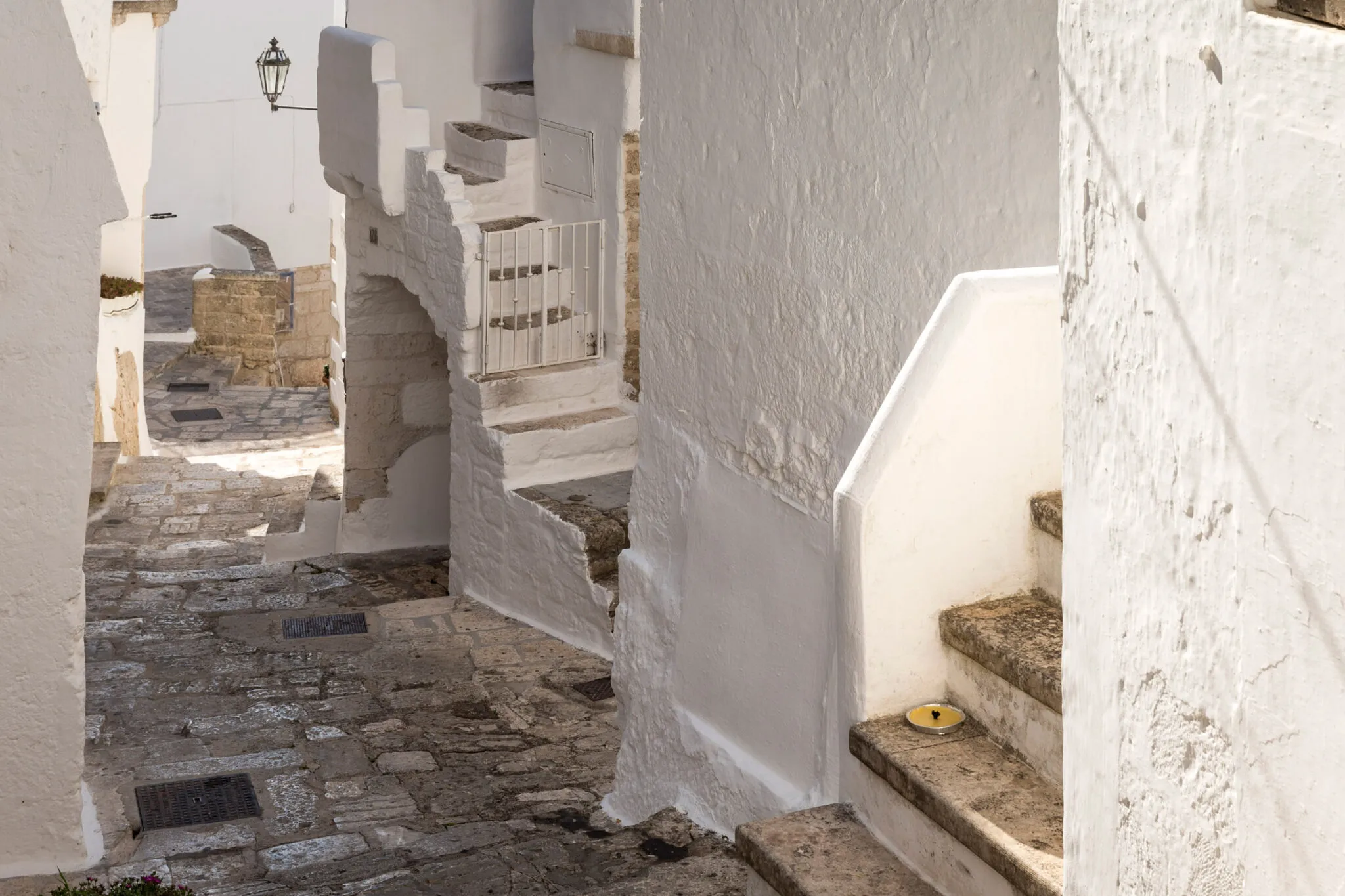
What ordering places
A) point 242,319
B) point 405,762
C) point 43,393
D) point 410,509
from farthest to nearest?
1. point 242,319
2. point 410,509
3. point 405,762
4. point 43,393

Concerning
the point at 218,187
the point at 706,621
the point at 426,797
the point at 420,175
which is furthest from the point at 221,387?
the point at 706,621

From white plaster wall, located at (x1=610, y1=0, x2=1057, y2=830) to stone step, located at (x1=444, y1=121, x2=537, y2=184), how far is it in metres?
5.73

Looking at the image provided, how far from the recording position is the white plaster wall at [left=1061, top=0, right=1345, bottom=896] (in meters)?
1.70

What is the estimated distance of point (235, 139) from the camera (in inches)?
1050

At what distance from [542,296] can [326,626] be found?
8.13 feet

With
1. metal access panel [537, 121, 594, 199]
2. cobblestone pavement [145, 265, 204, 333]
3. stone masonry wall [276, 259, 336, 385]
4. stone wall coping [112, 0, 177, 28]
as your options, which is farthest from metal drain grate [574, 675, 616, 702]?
cobblestone pavement [145, 265, 204, 333]

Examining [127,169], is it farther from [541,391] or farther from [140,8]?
[541,391]

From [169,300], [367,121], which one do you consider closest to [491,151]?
[367,121]

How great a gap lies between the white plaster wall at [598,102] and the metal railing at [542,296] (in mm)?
100

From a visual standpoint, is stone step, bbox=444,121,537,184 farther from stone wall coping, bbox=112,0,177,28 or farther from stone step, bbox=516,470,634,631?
stone wall coping, bbox=112,0,177,28

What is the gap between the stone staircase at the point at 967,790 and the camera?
2.68 metres

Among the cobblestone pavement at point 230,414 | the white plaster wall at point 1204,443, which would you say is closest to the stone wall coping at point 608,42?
the white plaster wall at point 1204,443

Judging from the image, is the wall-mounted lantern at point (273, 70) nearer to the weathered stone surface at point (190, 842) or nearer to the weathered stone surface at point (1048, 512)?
the weathered stone surface at point (190, 842)

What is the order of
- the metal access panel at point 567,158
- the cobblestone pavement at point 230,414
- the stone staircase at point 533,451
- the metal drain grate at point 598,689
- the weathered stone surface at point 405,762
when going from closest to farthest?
the weathered stone surface at point 405,762 < the metal drain grate at point 598,689 < the stone staircase at point 533,451 < the metal access panel at point 567,158 < the cobblestone pavement at point 230,414
